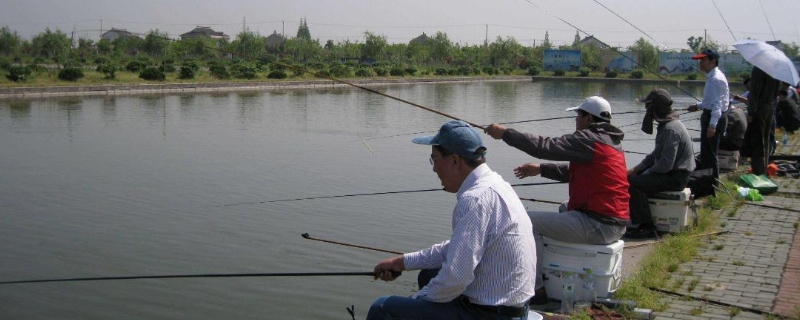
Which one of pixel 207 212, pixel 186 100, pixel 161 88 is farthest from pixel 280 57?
pixel 207 212

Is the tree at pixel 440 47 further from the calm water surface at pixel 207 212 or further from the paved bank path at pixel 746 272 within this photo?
the paved bank path at pixel 746 272

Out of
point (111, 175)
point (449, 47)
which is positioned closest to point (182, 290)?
point (111, 175)

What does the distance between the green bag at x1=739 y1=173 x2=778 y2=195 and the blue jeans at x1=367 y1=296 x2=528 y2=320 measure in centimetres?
663

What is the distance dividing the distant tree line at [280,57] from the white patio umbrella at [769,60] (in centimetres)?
2961

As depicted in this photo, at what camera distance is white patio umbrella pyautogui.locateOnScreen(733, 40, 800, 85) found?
9.26m

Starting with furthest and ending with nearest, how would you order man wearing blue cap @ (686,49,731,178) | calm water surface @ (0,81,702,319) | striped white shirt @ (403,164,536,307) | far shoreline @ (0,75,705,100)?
1. far shoreline @ (0,75,705,100)
2. man wearing blue cap @ (686,49,731,178)
3. calm water surface @ (0,81,702,319)
4. striped white shirt @ (403,164,536,307)

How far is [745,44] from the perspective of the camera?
32.3ft

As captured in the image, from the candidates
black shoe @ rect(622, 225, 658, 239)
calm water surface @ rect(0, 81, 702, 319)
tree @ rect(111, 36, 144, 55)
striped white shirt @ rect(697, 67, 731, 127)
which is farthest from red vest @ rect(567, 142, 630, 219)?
tree @ rect(111, 36, 144, 55)

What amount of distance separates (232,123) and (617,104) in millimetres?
16498

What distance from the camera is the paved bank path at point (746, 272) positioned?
17.2ft

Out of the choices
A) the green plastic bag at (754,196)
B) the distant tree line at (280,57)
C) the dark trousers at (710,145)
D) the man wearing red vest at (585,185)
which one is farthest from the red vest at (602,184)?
the distant tree line at (280,57)

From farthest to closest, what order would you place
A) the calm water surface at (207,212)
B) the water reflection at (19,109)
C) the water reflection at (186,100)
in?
the water reflection at (186,100) → the water reflection at (19,109) → the calm water surface at (207,212)

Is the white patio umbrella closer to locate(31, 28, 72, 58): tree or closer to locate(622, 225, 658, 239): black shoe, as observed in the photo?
locate(622, 225, 658, 239): black shoe

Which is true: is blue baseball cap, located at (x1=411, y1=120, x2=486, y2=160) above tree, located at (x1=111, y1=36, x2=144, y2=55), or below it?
below
